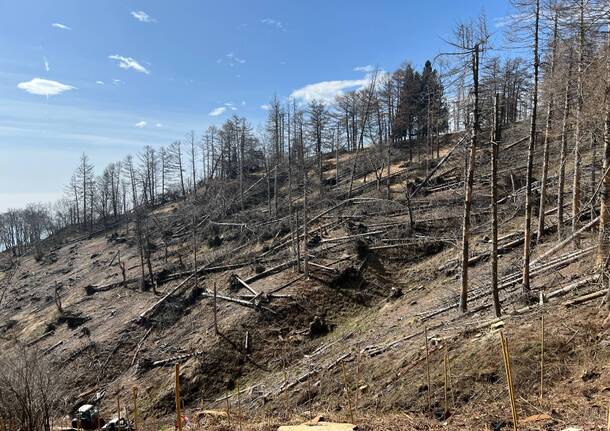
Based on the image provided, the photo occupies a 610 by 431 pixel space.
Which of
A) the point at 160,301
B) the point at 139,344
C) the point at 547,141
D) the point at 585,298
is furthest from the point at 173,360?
the point at 547,141

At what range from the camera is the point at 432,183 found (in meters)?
34.2

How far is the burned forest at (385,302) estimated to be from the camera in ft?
30.2

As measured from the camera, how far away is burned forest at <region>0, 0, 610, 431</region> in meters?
9.20

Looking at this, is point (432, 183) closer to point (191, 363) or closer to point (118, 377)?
point (191, 363)

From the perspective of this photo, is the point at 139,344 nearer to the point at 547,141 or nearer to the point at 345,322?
the point at 345,322

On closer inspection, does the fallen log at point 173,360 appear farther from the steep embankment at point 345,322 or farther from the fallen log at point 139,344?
the fallen log at point 139,344

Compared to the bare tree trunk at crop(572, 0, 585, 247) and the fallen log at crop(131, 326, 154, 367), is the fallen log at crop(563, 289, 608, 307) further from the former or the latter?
the fallen log at crop(131, 326, 154, 367)

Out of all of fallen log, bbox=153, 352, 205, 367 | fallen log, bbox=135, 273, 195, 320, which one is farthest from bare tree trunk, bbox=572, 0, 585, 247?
fallen log, bbox=135, 273, 195, 320

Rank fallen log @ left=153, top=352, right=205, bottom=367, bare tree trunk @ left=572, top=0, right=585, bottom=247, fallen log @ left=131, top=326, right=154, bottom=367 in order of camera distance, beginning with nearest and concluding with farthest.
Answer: bare tree trunk @ left=572, top=0, right=585, bottom=247 < fallen log @ left=153, top=352, right=205, bottom=367 < fallen log @ left=131, top=326, right=154, bottom=367

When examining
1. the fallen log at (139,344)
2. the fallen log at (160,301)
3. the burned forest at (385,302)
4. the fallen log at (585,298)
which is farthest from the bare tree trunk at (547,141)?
the fallen log at (160,301)

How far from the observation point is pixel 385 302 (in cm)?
2161

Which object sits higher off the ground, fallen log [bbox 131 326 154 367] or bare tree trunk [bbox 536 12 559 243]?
bare tree trunk [bbox 536 12 559 243]

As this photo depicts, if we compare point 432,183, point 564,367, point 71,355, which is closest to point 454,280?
point 564,367

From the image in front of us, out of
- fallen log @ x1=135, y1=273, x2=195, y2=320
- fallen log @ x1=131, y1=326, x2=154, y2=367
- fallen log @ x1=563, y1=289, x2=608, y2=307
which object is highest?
fallen log @ x1=563, y1=289, x2=608, y2=307
